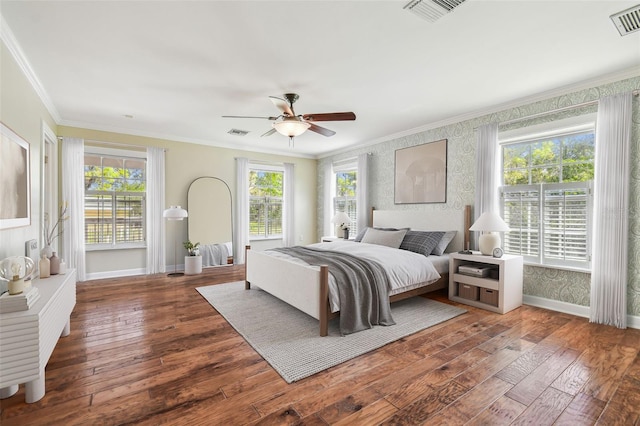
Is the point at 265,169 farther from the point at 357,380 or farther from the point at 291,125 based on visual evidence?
the point at 357,380

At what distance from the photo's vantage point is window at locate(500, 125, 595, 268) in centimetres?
338

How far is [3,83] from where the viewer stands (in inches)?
94.0

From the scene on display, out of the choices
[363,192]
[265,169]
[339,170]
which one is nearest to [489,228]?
[363,192]

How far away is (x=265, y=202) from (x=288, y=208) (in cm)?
55

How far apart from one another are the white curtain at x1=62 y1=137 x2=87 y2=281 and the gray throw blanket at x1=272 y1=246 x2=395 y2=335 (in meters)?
3.97

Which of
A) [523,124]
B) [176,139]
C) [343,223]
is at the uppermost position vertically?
[176,139]

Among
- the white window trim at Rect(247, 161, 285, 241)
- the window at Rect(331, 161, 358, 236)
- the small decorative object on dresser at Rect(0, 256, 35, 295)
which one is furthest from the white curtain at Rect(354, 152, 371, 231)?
the small decorative object on dresser at Rect(0, 256, 35, 295)

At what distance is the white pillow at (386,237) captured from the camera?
453 cm

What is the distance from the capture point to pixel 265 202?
6.96 metres

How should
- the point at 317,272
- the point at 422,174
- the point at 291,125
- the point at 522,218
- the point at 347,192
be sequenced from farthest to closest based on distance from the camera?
the point at 347,192 → the point at 422,174 → the point at 522,218 → the point at 291,125 → the point at 317,272

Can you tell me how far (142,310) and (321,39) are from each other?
3.45 meters

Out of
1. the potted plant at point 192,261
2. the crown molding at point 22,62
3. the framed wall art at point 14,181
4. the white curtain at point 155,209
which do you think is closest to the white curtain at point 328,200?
the potted plant at point 192,261

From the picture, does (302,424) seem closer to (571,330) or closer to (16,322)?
(16,322)

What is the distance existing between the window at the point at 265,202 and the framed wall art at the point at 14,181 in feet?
13.4
